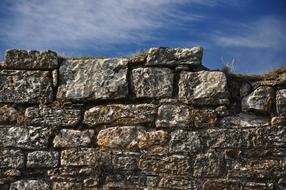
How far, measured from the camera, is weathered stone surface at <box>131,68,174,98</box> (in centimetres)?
554

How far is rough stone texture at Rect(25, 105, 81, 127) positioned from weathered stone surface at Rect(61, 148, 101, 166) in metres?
0.30

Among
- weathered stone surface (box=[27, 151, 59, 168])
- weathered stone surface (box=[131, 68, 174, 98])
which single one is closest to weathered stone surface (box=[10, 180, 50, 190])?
weathered stone surface (box=[27, 151, 59, 168])

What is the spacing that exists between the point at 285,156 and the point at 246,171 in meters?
0.42

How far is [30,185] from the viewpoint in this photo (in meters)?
5.55

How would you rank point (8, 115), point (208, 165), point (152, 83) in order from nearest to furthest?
1. point (208, 165)
2. point (152, 83)
3. point (8, 115)

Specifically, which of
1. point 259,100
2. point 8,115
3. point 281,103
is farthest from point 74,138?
point 281,103

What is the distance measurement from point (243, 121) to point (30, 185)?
90.8 inches

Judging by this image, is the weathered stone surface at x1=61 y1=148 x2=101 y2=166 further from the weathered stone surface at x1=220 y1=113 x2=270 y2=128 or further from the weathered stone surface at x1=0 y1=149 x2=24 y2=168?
the weathered stone surface at x1=220 y1=113 x2=270 y2=128

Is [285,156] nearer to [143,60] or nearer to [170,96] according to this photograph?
[170,96]

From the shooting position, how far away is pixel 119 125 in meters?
5.56

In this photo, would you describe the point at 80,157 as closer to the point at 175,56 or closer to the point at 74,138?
the point at 74,138

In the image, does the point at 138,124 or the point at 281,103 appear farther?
the point at 138,124

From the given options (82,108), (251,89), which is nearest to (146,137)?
(82,108)

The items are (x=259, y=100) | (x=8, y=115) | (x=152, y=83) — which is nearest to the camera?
(x=259, y=100)
